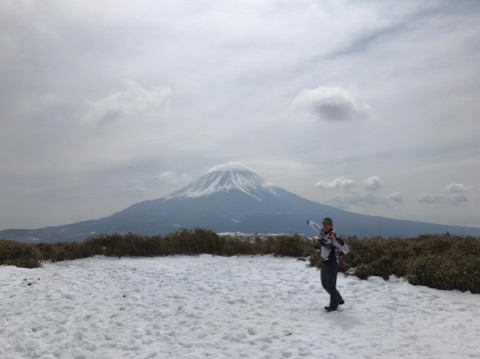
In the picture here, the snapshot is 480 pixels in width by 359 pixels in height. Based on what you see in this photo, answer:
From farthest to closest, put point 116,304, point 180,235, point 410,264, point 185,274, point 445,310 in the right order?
point 180,235, point 185,274, point 410,264, point 116,304, point 445,310

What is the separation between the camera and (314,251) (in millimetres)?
14984

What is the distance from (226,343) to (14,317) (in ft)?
16.7

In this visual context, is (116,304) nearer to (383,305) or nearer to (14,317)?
(14,317)

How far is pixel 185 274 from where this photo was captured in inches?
504

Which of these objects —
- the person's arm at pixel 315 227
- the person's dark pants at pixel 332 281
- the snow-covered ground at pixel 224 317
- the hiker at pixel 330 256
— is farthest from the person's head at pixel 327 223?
the snow-covered ground at pixel 224 317

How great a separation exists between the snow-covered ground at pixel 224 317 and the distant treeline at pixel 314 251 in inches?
19.2

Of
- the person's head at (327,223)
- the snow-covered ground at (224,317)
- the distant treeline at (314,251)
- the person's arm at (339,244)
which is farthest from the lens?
the distant treeline at (314,251)

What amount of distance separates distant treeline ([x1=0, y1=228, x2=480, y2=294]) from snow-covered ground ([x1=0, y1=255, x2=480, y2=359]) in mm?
487

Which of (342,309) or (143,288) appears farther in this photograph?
(143,288)

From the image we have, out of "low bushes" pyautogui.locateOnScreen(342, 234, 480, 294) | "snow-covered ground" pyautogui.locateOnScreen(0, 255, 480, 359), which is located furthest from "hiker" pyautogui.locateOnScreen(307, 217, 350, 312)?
"low bushes" pyautogui.locateOnScreen(342, 234, 480, 294)

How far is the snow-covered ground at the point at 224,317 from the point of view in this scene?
22.9ft

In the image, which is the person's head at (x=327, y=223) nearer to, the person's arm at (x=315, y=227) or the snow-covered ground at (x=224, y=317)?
the person's arm at (x=315, y=227)

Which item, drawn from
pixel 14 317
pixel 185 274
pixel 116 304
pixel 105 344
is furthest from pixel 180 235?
pixel 105 344

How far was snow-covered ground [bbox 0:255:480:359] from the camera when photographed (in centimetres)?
696
